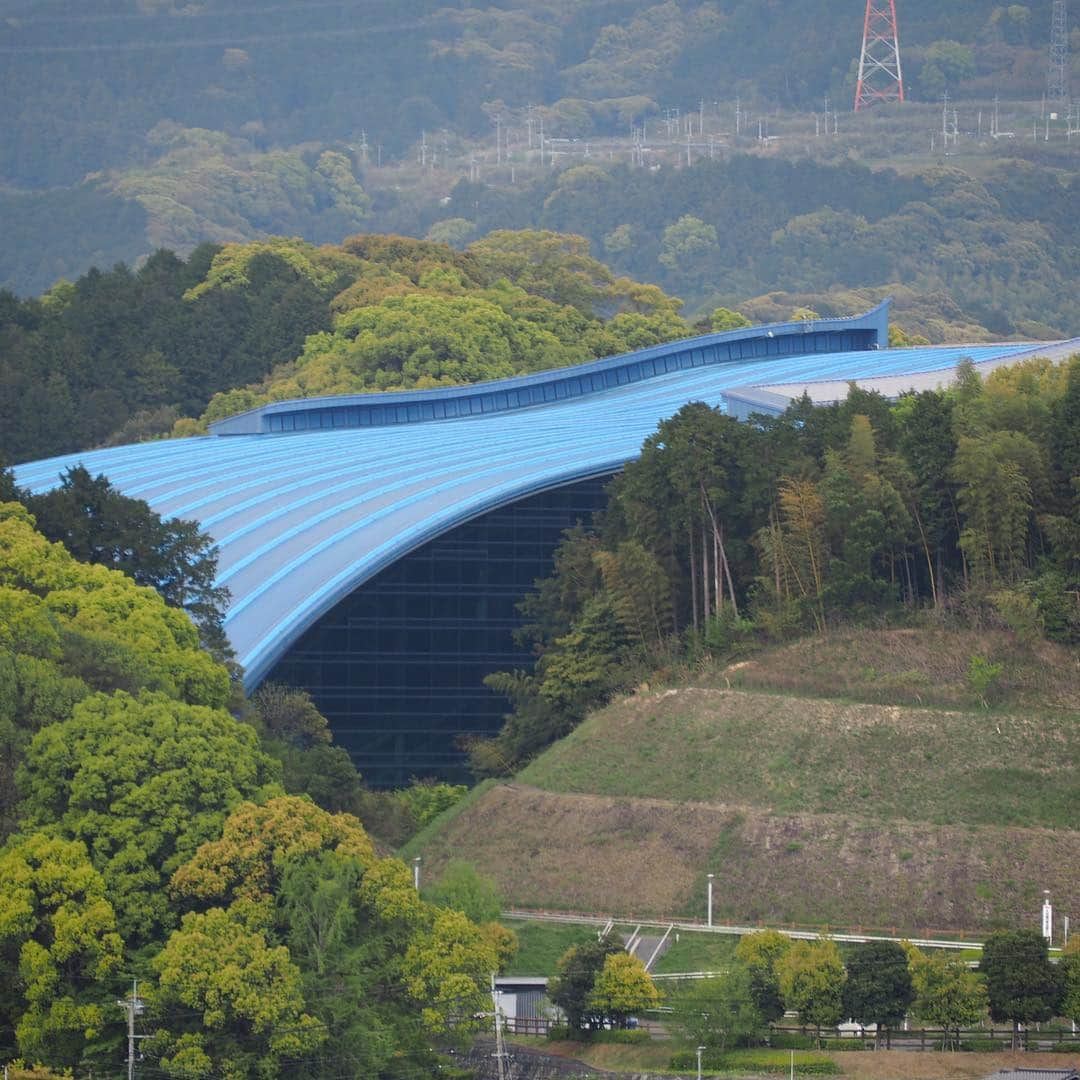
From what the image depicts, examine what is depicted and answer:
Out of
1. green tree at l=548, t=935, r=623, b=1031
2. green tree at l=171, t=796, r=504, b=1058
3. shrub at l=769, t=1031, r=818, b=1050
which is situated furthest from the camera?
green tree at l=548, t=935, r=623, b=1031

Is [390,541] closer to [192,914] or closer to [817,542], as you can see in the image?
[817,542]

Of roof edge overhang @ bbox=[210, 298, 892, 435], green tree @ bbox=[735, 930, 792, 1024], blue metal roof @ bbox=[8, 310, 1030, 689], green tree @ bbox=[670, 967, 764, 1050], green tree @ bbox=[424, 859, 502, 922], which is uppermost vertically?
roof edge overhang @ bbox=[210, 298, 892, 435]

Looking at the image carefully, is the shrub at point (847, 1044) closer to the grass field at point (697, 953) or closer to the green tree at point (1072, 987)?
the green tree at point (1072, 987)

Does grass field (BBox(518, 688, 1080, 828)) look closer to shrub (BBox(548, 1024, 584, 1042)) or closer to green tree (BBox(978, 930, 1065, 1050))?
green tree (BBox(978, 930, 1065, 1050))

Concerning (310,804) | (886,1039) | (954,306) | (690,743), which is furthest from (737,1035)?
(954,306)

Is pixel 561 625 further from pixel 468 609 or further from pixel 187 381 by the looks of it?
pixel 187 381

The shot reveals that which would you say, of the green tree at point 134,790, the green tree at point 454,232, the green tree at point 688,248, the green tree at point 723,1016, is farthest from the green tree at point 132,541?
the green tree at point 454,232

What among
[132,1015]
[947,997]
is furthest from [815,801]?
[132,1015]

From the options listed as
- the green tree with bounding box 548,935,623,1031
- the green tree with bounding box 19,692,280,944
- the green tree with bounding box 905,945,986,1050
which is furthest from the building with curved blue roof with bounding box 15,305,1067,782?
the green tree with bounding box 905,945,986,1050
